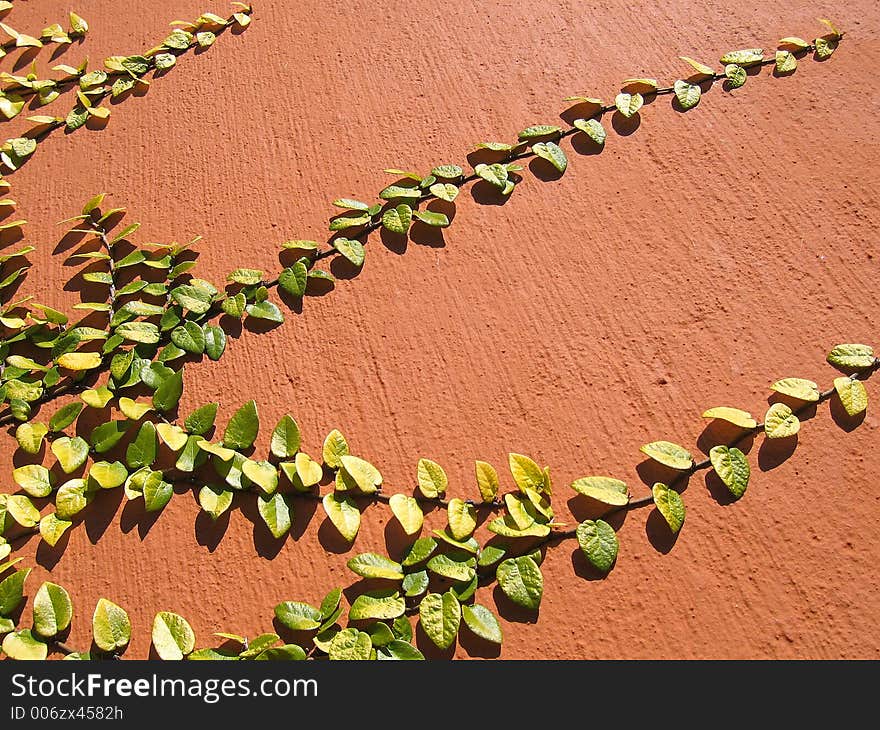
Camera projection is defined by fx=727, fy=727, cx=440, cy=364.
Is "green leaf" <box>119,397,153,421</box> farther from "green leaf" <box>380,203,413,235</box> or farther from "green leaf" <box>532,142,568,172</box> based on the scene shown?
"green leaf" <box>532,142,568,172</box>

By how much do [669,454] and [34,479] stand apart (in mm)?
1351

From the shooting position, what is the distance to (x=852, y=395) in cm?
155

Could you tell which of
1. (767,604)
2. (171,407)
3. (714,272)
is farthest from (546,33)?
(767,604)

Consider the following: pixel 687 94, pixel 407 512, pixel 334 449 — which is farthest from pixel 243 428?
pixel 687 94

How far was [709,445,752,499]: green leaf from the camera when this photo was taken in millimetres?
1469

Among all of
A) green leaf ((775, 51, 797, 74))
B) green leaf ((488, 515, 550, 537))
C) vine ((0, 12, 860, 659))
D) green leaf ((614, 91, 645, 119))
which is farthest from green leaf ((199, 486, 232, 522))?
green leaf ((775, 51, 797, 74))

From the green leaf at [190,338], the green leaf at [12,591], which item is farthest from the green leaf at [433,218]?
the green leaf at [12,591]

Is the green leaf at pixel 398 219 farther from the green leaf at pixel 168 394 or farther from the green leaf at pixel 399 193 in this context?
the green leaf at pixel 168 394

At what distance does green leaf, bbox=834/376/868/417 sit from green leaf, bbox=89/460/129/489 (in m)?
1.54

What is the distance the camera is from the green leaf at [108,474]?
154cm

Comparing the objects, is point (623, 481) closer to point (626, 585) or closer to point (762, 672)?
point (626, 585)

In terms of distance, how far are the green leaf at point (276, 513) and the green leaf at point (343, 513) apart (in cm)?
8

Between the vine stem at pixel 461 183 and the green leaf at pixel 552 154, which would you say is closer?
the vine stem at pixel 461 183

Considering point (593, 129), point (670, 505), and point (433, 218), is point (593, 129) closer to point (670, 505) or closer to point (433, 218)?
point (433, 218)
